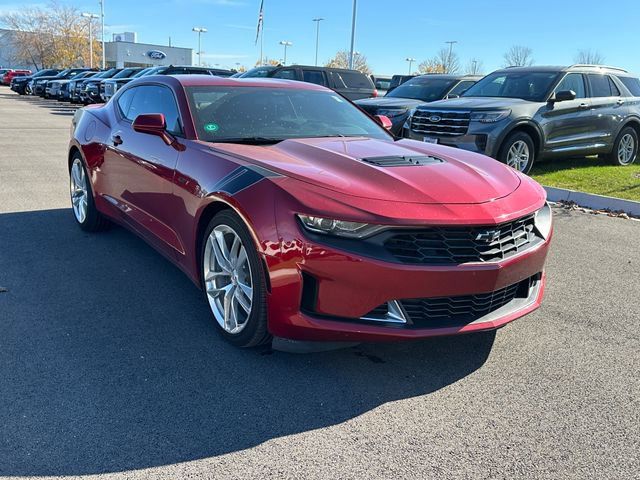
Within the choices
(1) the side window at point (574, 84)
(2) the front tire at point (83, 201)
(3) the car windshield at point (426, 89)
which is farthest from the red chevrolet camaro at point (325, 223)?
(3) the car windshield at point (426, 89)

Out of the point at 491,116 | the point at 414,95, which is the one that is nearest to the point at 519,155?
the point at 491,116

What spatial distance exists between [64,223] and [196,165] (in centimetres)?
308

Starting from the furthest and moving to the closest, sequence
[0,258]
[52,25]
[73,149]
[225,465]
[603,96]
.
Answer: [52,25]
[603,96]
[73,149]
[0,258]
[225,465]

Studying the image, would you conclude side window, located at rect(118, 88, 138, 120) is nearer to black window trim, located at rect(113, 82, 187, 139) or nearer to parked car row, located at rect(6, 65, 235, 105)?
black window trim, located at rect(113, 82, 187, 139)

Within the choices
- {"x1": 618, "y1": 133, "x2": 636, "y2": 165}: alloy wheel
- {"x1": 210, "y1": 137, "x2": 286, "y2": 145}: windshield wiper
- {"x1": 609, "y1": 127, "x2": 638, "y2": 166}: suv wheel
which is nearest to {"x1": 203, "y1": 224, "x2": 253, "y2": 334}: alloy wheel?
{"x1": 210, "y1": 137, "x2": 286, "y2": 145}: windshield wiper

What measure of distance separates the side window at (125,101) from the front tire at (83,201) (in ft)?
2.56

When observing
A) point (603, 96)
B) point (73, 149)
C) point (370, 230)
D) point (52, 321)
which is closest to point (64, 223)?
point (73, 149)

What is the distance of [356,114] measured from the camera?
16.4 feet

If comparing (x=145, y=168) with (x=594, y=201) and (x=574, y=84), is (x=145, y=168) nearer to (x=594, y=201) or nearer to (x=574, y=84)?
(x=594, y=201)

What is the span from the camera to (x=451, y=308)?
2988 millimetres

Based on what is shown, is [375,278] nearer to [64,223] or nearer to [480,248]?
[480,248]

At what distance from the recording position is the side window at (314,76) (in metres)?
16.0

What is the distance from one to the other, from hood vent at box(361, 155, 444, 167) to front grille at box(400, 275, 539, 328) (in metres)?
0.94

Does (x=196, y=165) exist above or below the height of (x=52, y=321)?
above
